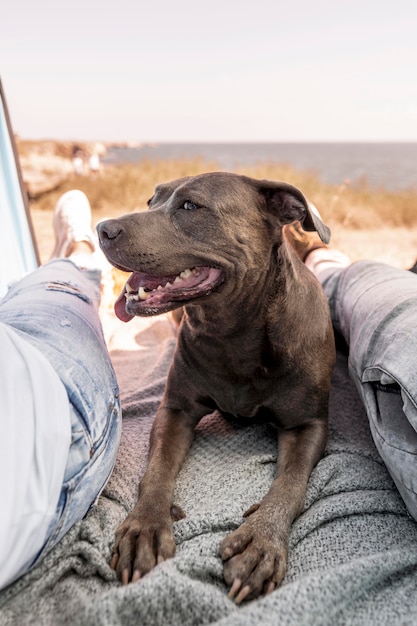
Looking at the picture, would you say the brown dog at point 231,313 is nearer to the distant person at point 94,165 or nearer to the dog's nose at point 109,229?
the dog's nose at point 109,229

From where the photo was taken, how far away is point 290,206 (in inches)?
70.3

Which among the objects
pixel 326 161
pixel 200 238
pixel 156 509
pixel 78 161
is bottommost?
pixel 326 161

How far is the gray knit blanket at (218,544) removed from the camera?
106 cm

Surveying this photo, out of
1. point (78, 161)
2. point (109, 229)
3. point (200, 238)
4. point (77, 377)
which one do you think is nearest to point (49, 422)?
point (77, 377)

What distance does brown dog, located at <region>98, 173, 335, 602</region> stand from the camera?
1634 millimetres

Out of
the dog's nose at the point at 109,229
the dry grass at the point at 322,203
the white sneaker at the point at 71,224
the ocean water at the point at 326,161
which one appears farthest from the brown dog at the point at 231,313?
the dry grass at the point at 322,203

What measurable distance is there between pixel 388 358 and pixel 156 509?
2.70 feet

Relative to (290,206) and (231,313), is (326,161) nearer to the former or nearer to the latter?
(290,206)

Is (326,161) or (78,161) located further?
(326,161)

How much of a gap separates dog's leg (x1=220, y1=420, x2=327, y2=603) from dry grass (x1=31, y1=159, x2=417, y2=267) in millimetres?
6263

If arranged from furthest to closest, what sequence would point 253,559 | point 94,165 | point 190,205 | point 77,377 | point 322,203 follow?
point 94,165 < point 322,203 < point 190,205 < point 77,377 < point 253,559

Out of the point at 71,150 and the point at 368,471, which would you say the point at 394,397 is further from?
the point at 71,150

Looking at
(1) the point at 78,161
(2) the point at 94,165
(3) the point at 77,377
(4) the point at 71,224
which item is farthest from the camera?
(1) the point at 78,161

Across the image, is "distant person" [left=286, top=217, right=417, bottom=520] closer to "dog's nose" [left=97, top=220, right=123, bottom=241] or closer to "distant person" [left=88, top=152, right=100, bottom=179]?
"dog's nose" [left=97, top=220, right=123, bottom=241]
